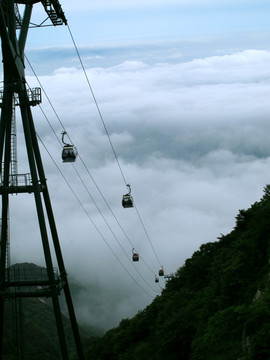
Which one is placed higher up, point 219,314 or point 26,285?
point 26,285

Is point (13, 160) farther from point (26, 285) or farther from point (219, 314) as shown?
point (219, 314)

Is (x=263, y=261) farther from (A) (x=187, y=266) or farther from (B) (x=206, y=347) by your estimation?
(A) (x=187, y=266)

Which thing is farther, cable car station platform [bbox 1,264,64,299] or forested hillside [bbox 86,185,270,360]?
cable car station platform [bbox 1,264,64,299]

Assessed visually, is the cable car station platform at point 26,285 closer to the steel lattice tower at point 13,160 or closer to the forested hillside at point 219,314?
the steel lattice tower at point 13,160

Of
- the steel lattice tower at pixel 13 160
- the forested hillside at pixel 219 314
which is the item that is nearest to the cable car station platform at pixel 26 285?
the steel lattice tower at pixel 13 160

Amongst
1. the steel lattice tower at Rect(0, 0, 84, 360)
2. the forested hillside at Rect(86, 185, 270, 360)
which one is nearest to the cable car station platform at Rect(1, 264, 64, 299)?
the steel lattice tower at Rect(0, 0, 84, 360)

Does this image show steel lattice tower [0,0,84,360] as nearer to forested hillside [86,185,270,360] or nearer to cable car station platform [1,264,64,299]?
cable car station platform [1,264,64,299]

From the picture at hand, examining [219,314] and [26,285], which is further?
[26,285]

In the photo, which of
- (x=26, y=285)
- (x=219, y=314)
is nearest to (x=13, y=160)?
(x=26, y=285)

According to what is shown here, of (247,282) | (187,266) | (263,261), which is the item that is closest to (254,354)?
(247,282)
